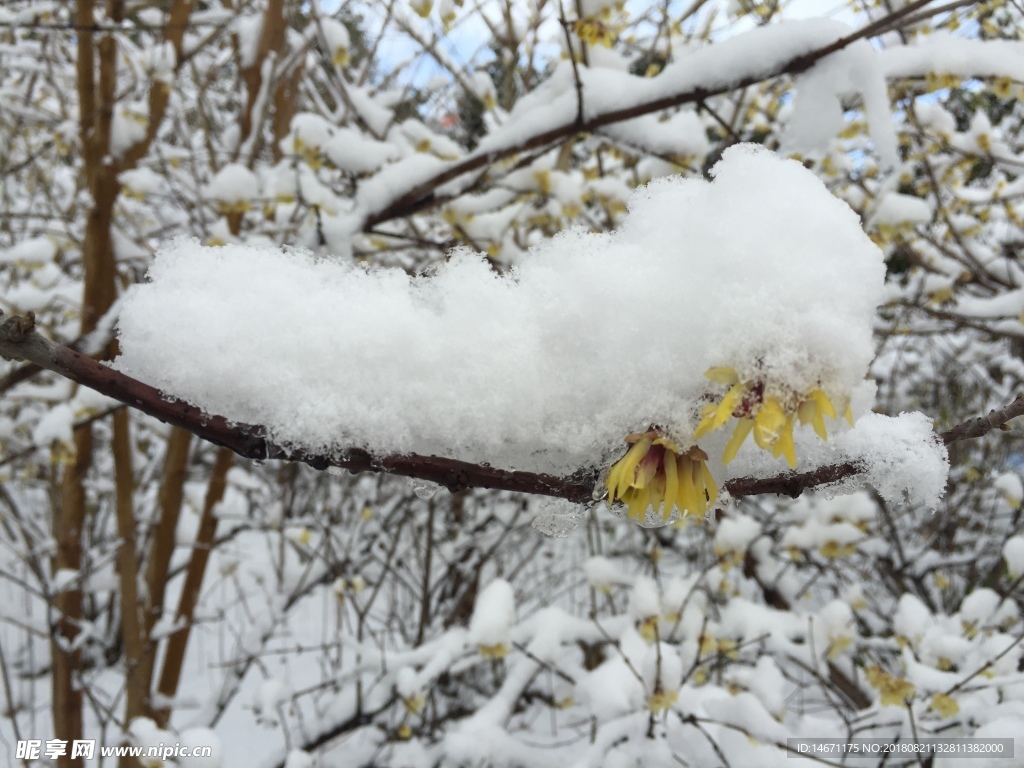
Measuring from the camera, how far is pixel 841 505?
2361 millimetres

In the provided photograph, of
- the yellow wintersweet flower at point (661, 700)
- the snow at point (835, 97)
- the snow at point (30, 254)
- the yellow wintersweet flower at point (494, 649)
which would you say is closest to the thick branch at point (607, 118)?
the snow at point (835, 97)

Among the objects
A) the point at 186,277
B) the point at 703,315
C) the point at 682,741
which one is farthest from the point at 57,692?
the point at 703,315

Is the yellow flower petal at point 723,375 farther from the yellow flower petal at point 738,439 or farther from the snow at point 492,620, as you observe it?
the snow at point 492,620

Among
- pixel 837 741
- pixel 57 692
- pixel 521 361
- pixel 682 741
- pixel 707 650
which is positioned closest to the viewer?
pixel 521 361

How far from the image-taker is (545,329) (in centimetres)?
52

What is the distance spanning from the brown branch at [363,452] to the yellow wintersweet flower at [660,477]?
0.05 metres

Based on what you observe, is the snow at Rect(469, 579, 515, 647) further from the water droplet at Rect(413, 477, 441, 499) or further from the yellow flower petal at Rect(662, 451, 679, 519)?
the yellow flower petal at Rect(662, 451, 679, 519)

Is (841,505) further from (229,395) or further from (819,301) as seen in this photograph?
(229,395)

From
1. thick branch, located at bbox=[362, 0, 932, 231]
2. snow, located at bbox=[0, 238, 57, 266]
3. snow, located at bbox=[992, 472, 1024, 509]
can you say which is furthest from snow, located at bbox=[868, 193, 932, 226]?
snow, located at bbox=[0, 238, 57, 266]

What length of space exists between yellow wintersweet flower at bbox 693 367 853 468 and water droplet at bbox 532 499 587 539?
0.54ft

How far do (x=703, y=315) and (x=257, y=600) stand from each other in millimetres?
4489

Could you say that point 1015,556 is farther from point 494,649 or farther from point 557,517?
point 557,517

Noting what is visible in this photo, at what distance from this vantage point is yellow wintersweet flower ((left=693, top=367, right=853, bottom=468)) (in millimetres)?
377

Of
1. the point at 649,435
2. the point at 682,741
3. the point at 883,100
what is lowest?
the point at 682,741
